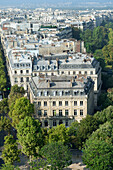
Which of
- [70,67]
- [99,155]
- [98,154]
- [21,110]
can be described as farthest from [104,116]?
[70,67]

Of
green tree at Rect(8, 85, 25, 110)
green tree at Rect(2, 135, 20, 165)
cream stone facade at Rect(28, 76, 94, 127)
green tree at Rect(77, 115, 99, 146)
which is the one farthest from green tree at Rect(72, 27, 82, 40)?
green tree at Rect(2, 135, 20, 165)

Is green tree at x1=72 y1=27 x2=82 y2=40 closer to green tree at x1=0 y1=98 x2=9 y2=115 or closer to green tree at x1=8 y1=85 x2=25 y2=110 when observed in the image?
green tree at x1=8 y1=85 x2=25 y2=110

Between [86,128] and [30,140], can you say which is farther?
[86,128]

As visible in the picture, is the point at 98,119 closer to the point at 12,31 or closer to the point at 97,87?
the point at 97,87

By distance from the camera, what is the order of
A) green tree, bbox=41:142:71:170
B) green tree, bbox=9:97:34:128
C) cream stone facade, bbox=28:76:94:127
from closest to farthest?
1. green tree, bbox=41:142:71:170
2. green tree, bbox=9:97:34:128
3. cream stone facade, bbox=28:76:94:127

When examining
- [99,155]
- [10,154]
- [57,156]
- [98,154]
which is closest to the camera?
[57,156]

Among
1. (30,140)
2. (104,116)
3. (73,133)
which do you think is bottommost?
(73,133)

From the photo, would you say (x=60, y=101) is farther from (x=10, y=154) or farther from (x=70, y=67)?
(x=70, y=67)

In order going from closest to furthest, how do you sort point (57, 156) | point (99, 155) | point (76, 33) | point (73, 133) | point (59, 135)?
point (57, 156) → point (99, 155) → point (59, 135) → point (73, 133) → point (76, 33)

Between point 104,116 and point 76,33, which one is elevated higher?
point 76,33
